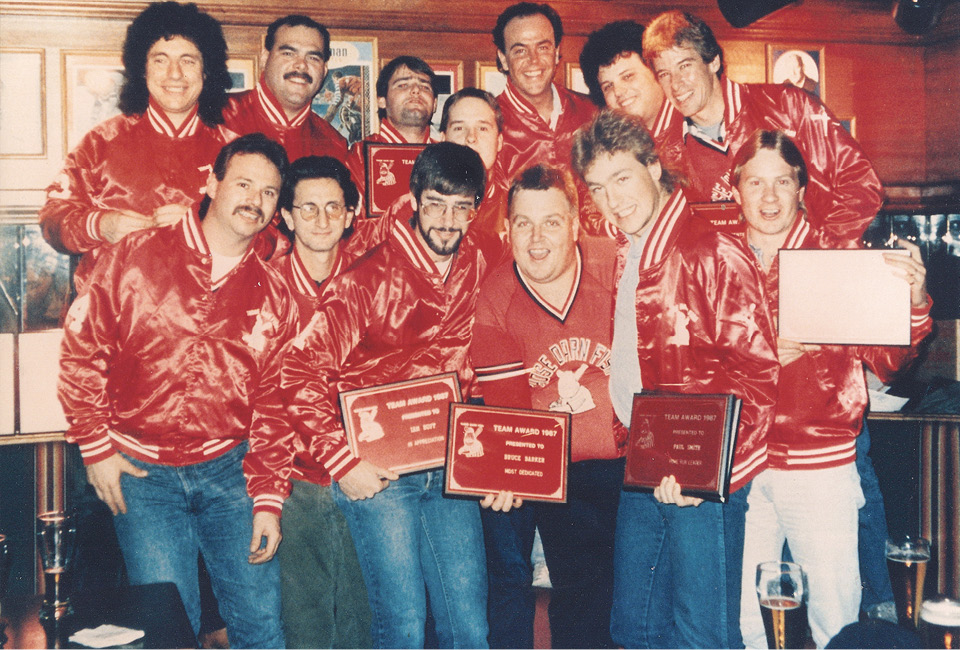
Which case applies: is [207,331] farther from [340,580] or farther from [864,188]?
[864,188]

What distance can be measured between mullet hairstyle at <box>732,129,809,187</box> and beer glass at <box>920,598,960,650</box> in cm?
141

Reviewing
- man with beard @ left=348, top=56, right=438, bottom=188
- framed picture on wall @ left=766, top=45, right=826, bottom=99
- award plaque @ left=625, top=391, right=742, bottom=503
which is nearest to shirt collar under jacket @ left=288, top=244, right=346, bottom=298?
man with beard @ left=348, top=56, right=438, bottom=188

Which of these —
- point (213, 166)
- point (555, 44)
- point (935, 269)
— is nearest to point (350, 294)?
point (213, 166)

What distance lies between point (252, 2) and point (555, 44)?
1.01 metres

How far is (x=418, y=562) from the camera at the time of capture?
240 centimetres

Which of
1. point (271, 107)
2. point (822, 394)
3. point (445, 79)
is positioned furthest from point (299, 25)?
point (822, 394)

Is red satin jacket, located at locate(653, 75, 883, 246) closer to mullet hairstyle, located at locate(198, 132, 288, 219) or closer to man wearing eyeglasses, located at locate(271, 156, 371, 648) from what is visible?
man wearing eyeglasses, located at locate(271, 156, 371, 648)

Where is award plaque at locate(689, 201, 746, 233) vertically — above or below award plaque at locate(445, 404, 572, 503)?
above

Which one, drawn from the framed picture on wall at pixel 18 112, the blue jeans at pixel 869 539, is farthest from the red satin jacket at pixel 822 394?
the framed picture on wall at pixel 18 112

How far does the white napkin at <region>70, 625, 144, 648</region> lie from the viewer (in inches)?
63.6

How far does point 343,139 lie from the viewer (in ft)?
8.64

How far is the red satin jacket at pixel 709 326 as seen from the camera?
2.49 meters

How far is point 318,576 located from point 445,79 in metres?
1.67

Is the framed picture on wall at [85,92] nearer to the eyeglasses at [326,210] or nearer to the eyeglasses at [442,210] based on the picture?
the eyeglasses at [326,210]
